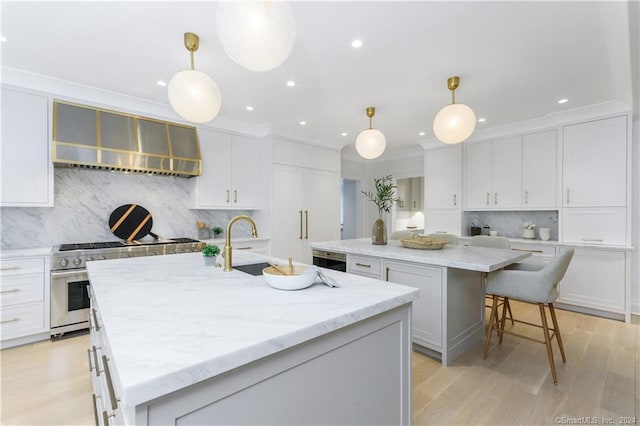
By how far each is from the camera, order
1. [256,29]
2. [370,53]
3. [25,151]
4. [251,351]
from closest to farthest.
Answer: [251,351], [256,29], [370,53], [25,151]

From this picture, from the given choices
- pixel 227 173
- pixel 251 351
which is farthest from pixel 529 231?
pixel 251 351

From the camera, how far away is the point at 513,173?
4.32m

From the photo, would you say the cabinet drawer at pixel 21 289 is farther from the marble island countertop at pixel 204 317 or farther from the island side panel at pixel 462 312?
the island side panel at pixel 462 312

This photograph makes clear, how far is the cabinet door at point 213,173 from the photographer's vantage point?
153 inches

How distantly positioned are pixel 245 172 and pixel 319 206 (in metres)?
1.41

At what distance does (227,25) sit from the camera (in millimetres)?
1251

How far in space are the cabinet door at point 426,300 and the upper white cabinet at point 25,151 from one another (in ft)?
11.4

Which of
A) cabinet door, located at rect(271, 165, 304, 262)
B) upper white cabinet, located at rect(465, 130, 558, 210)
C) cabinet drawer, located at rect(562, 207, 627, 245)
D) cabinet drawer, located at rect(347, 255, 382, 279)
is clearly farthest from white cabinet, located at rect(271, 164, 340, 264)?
cabinet drawer, located at rect(562, 207, 627, 245)

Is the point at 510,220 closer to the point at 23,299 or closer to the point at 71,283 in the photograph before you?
the point at 71,283

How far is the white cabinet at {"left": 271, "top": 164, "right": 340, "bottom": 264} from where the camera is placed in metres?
4.46

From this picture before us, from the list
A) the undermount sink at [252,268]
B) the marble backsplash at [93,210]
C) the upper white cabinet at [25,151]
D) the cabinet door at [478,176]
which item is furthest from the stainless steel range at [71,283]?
the cabinet door at [478,176]

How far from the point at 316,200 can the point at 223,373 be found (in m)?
4.32

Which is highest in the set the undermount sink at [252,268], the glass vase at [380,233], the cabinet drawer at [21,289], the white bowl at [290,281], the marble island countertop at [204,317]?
the glass vase at [380,233]

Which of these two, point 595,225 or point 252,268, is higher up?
point 595,225
